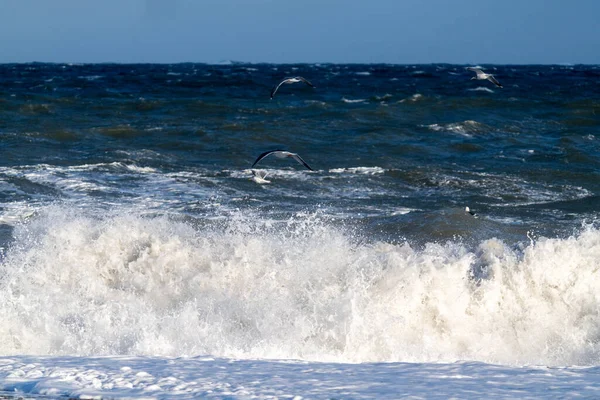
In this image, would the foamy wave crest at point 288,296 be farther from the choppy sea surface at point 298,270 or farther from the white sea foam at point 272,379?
the white sea foam at point 272,379

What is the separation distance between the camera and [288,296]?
820cm

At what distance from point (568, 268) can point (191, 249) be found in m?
3.78

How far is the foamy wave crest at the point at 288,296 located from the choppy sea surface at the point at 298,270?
0.07 ft

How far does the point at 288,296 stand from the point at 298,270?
1.42ft

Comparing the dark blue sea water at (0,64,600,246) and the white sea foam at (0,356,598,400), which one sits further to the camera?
the dark blue sea water at (0,64,600,246)

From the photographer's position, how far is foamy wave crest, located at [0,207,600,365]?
7109 millimetres

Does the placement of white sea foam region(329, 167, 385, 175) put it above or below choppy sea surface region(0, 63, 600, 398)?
above

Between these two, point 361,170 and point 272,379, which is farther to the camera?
point 361,170

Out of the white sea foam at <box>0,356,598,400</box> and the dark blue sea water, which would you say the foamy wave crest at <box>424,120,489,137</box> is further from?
the white sea foam at <box>0,356,598,400</box>

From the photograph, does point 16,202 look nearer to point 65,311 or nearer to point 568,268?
point 65,311

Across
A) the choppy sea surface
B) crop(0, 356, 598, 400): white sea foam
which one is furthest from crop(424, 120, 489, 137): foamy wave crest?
crop(0, 356, 598, 400): white sea foam

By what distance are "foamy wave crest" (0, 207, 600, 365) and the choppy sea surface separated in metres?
0.02

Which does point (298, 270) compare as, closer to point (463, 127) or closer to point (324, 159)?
point (324, 159)

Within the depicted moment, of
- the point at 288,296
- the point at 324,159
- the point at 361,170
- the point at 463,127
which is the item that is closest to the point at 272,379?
the point at 288,296
